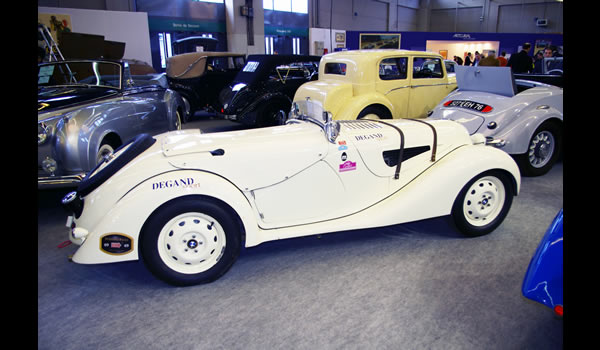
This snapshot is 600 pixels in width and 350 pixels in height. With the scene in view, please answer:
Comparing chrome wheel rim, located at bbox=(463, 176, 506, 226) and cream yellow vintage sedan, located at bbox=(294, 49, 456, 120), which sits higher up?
cream yellow vintage sedan, located at bbox=(294, 49, 456, 120)

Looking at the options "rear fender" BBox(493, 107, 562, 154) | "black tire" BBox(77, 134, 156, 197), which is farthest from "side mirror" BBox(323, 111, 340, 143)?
"rear fender" BBox(493, 107, 562, 154)

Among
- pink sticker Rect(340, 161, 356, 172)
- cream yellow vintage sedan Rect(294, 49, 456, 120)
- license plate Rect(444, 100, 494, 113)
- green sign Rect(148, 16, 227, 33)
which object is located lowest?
pink sticker Rect(340, 161, 356, 172)

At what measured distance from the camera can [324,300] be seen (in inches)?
96.1

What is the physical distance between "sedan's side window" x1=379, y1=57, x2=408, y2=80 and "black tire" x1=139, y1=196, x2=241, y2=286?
15.4ft

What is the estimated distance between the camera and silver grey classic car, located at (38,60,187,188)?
3.71m

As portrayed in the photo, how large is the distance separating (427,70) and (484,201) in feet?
15.3

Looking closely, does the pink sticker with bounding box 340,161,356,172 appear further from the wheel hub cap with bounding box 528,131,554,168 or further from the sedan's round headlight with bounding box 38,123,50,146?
the wheel hub cap with bounding box 528,131,554,168

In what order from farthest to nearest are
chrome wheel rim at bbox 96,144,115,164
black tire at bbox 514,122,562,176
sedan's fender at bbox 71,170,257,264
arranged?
1. black tire at bbox 514,122,562,176
2. chrome wheel rim at bbox 96,144,115,164
3. sedan's fender at bbox 71,170,257,264

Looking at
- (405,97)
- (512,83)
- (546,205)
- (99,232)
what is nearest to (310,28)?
(405,97)

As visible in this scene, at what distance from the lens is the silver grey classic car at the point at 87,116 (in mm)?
3709

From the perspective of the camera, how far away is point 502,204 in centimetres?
325

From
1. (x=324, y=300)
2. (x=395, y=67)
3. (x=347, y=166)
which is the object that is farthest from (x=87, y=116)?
(x=395, y=67)

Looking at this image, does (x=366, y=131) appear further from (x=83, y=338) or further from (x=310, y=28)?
(x=310, y=28)

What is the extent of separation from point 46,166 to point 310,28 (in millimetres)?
18869
